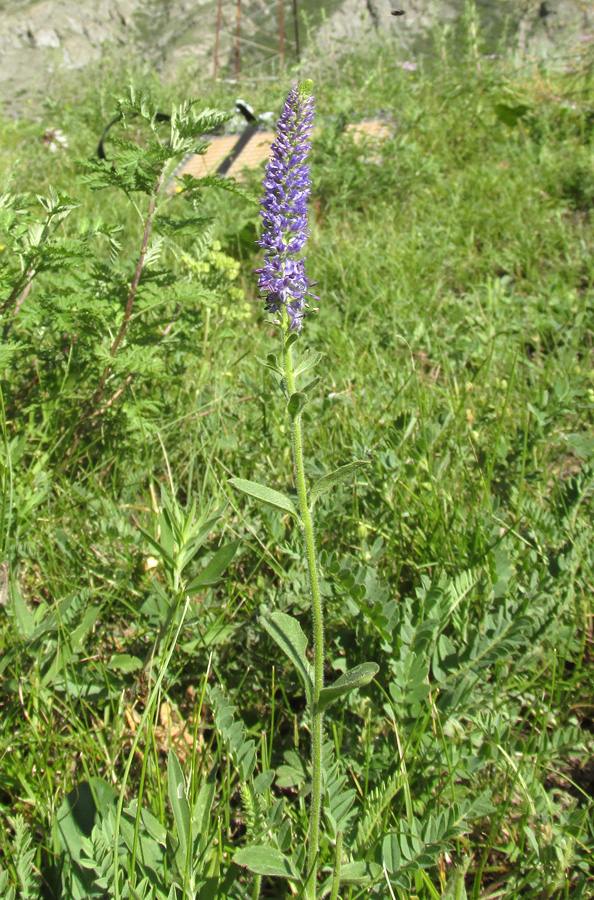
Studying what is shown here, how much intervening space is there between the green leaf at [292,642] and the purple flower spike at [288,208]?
19.6 inches

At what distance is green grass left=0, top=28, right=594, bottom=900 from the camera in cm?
126

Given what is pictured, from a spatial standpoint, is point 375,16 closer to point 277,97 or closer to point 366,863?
point 277,97

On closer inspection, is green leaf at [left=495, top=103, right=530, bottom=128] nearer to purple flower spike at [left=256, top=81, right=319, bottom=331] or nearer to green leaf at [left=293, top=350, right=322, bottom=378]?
purple flower spike at [left=256, top=81, right=319, bottom=331]

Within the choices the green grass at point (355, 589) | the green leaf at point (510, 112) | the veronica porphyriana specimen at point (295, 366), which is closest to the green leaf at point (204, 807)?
the green grass at point (355, 589)

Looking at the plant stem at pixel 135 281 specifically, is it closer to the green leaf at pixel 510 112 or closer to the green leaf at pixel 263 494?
the green leaf at pixel 263 494

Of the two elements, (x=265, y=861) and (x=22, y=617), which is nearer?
(x=265, y=861)

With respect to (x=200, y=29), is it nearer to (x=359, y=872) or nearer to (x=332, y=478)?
(x=332, y=478)

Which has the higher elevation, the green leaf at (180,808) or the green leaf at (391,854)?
the green leaf at (180,808)

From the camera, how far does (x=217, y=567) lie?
1.39 meters

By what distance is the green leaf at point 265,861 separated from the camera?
39.6 inches

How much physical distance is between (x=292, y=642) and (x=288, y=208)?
73 centimetres

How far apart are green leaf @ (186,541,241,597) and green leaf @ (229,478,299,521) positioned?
0.38m

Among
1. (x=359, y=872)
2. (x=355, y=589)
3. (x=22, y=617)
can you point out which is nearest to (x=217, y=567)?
(x=355, y=589)

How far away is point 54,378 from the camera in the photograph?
7.16 feet
